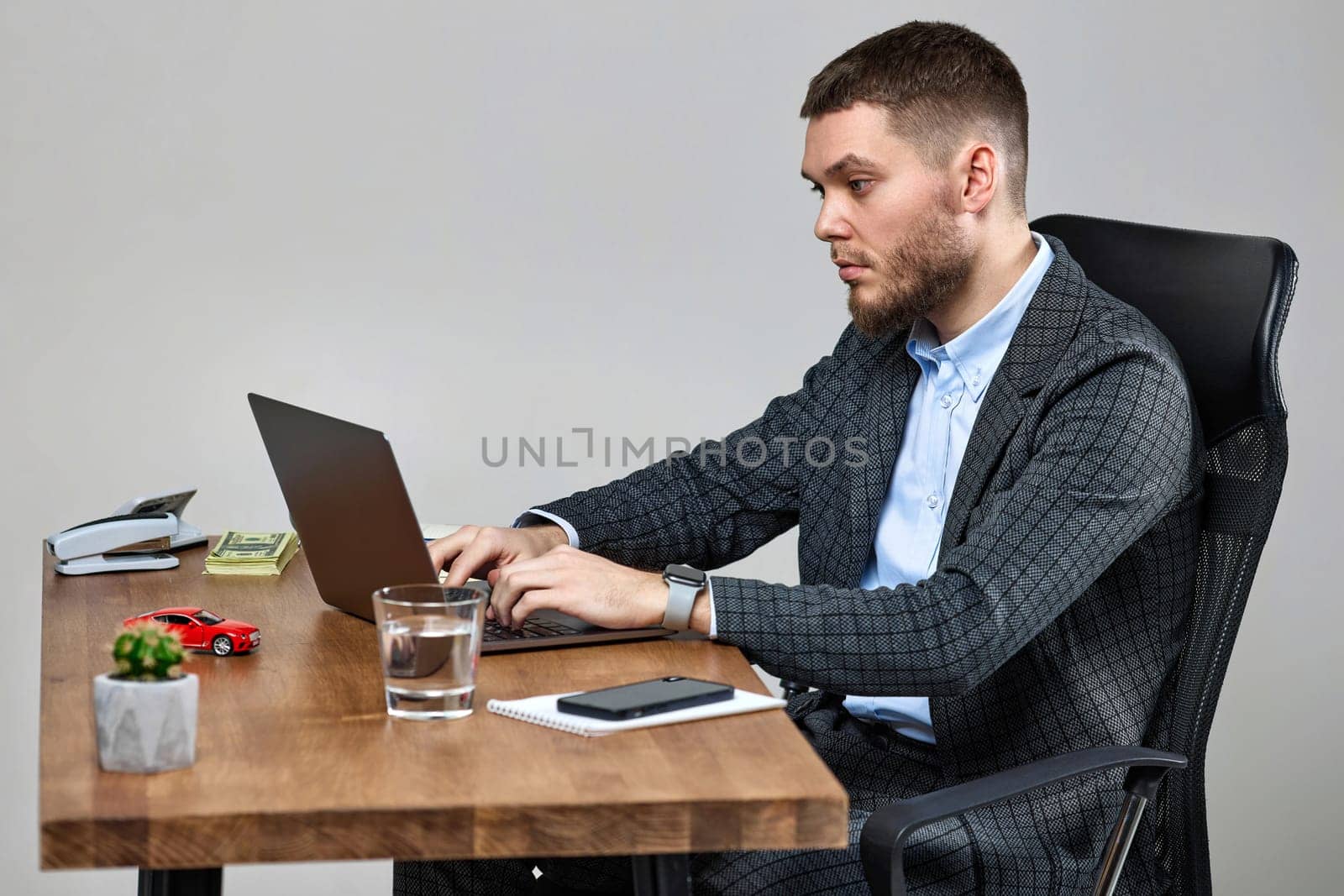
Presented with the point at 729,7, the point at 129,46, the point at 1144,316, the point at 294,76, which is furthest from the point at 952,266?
the point at 129,46

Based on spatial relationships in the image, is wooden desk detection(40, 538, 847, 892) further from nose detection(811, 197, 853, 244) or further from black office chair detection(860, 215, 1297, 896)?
nose detection(811, 197, 853, 244)

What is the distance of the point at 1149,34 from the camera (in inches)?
117

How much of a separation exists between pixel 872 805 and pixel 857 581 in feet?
0.97

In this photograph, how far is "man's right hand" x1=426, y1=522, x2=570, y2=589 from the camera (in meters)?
1.62

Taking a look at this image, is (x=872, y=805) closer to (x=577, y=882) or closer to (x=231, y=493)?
(x=577, y=882)

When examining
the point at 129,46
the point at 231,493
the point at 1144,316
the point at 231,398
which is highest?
the point at 129,46

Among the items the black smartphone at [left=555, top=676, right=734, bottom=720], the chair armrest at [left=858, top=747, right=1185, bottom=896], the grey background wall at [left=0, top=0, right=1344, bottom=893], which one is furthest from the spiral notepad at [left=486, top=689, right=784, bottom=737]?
the grey background wall at [left=0, top=0, right=1344, bottom=893]

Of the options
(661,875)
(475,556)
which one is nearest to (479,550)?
(475,556)

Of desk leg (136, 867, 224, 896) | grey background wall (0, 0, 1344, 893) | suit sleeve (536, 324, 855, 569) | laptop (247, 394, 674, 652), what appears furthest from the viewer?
grey background wall (0, 0, 1344, 893)

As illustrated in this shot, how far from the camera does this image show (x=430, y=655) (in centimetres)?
113

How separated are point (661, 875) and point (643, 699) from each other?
0.15m

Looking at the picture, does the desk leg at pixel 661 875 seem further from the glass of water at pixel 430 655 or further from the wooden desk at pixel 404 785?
the glass of water at pixel 430 655

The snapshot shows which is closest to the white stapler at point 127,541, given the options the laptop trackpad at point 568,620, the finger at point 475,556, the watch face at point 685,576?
the finger at point 475,556

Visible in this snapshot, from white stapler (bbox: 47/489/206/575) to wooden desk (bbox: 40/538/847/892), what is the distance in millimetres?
505
